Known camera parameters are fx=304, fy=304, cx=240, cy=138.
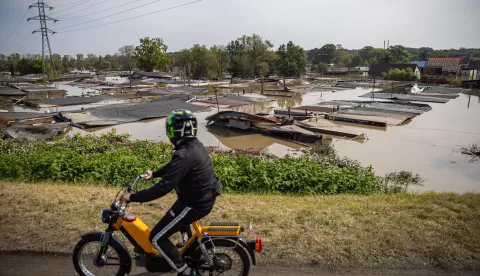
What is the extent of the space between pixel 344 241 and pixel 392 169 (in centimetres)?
1054

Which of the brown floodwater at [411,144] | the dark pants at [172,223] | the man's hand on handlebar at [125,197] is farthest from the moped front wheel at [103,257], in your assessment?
the brown floodwater at [411,144]

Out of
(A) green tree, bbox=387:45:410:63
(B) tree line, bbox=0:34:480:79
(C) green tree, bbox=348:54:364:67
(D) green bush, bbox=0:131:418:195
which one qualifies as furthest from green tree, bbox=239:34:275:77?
(D) green bush, bbox=0:131:418:195

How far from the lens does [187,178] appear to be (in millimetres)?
3256

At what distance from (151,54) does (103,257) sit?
79934 mm

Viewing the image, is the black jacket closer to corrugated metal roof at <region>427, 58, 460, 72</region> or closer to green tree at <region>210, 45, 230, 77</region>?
green tree at <region>210, 45, 230, 77</region>

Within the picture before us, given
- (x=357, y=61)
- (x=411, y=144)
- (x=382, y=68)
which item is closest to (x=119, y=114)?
(x=411, y=144)

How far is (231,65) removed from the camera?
260 ft

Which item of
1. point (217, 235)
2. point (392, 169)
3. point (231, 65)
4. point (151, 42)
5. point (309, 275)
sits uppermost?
point (151, 42)

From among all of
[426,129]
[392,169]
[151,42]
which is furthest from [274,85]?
[392,169]

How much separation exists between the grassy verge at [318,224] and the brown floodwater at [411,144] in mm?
6583

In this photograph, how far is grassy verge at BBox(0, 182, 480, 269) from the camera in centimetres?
444

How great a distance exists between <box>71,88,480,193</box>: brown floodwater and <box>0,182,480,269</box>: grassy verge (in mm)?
6583

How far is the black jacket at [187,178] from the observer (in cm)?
311

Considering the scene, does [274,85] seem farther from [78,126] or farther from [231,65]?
[78,126]
